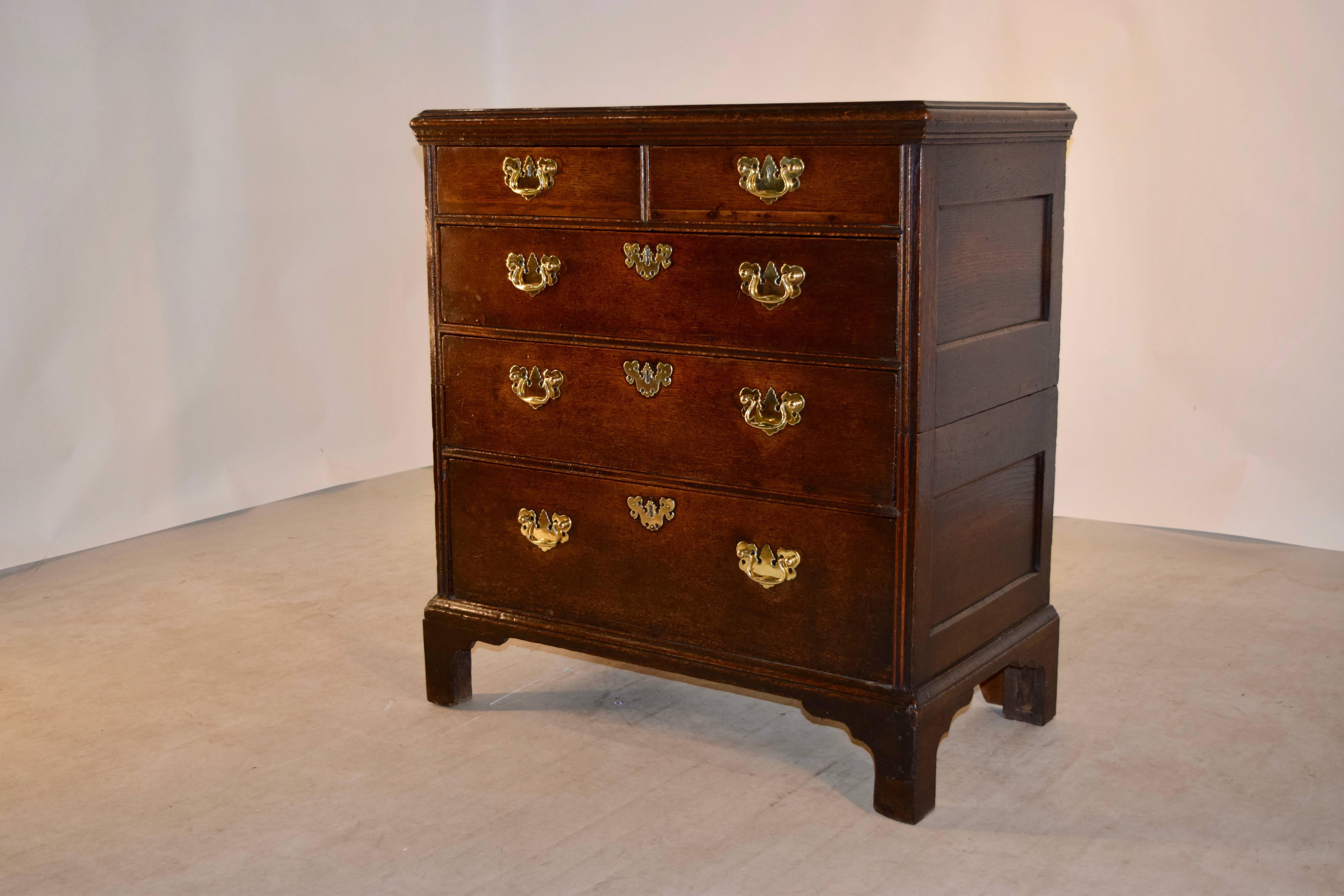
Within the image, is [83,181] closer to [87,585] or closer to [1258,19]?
[87,585]

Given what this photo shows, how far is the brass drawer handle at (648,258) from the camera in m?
2.10

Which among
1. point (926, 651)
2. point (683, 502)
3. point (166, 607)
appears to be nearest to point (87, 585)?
point (166, 607)

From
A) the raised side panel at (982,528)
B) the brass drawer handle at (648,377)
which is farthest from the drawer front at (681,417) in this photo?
the raised side panel at (982,528)

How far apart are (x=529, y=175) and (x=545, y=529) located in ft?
1.93

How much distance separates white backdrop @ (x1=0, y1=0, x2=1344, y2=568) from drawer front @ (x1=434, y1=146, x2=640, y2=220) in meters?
1.64

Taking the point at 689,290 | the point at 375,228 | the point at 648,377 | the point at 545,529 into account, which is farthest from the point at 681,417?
the point at 375,228

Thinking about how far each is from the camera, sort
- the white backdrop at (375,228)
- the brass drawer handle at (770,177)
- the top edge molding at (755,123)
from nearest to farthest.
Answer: the top edge molding at (755,123)
the brass drawer handle at (770,177)
the white backdrop at (375,228)

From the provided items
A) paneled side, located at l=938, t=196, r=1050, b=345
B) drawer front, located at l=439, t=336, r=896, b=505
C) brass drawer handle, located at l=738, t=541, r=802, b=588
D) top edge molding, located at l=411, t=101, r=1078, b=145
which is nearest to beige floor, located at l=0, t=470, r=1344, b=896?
brass drawer handle, located at l=738, t=541, r=802, b=588

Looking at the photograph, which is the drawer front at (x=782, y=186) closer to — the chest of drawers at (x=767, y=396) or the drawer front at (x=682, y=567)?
the chest of drawers at (x=767, y=396)

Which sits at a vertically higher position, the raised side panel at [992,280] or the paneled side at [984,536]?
the raised side panel at [992,280]

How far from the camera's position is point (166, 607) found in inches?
121

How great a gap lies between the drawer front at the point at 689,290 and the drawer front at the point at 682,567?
Result: 253 millimetres

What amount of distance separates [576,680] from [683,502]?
607 millimetres

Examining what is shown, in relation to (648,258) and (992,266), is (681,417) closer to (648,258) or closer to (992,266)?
(648,258)
